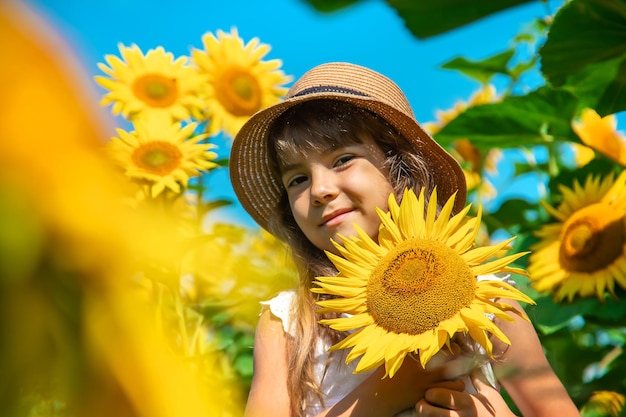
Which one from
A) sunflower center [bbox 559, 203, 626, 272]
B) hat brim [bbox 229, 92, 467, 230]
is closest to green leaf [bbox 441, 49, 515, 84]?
sunflower center [bbox 559, 203, 626, 272]

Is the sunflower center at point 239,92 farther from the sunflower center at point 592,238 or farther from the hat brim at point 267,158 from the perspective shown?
the sunflower center at point 592,238

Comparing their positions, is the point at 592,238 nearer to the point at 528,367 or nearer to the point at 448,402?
the point at 528,367

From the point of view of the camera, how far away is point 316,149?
126cm

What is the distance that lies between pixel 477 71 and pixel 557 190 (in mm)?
526

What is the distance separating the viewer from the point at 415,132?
1353 millimetres

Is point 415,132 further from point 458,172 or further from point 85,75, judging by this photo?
point 85,75

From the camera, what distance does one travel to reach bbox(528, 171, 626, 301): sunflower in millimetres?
1614

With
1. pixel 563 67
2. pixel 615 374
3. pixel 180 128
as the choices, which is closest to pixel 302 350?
pixel 563 67

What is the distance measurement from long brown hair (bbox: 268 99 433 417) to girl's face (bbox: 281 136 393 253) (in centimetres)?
2

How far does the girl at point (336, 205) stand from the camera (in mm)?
1190

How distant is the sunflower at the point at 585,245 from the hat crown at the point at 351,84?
0.52 metres

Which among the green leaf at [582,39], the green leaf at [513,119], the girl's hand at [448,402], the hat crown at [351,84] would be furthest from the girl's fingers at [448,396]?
the green leaf at [513,119]

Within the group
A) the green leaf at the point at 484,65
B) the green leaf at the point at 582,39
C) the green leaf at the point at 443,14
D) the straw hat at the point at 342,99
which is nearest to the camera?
the green leaf at the point at 443,14

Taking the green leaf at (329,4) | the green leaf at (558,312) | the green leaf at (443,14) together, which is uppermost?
the green leaf at (558,312)
